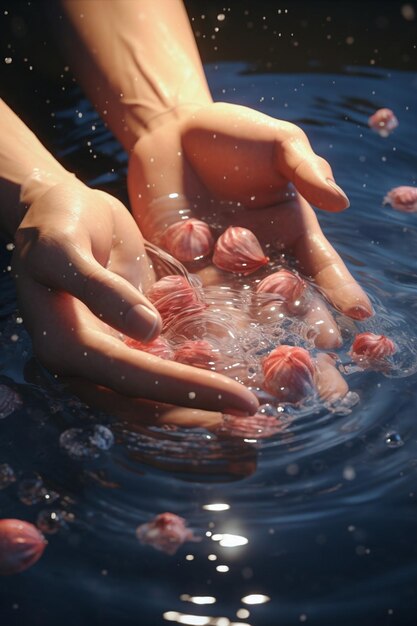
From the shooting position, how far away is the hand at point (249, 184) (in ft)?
3.71

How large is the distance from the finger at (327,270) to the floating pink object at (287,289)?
4cm

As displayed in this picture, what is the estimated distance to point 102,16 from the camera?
1520 mm

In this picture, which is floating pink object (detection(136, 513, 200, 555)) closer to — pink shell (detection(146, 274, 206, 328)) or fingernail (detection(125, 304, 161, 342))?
fingernail (detection(125, 304, 161, 342))

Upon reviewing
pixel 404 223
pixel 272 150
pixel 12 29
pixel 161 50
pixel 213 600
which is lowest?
pixel 213 600

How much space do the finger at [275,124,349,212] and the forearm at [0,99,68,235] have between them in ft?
0.93

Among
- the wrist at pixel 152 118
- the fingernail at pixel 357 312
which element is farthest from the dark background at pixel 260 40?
the fingernail at pixel 357 312

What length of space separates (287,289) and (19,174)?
371mm

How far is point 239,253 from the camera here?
1.20 m

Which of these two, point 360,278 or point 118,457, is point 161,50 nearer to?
point 360,278

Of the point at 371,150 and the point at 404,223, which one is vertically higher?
the point at 371,150

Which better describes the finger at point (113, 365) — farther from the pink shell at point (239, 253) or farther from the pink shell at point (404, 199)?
the pink shell at point (404, 199)

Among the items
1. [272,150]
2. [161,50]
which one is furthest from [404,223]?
[161,50]

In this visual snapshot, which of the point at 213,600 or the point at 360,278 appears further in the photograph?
the point at 360,278

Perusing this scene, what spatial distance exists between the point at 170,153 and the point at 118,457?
1.66 feet
